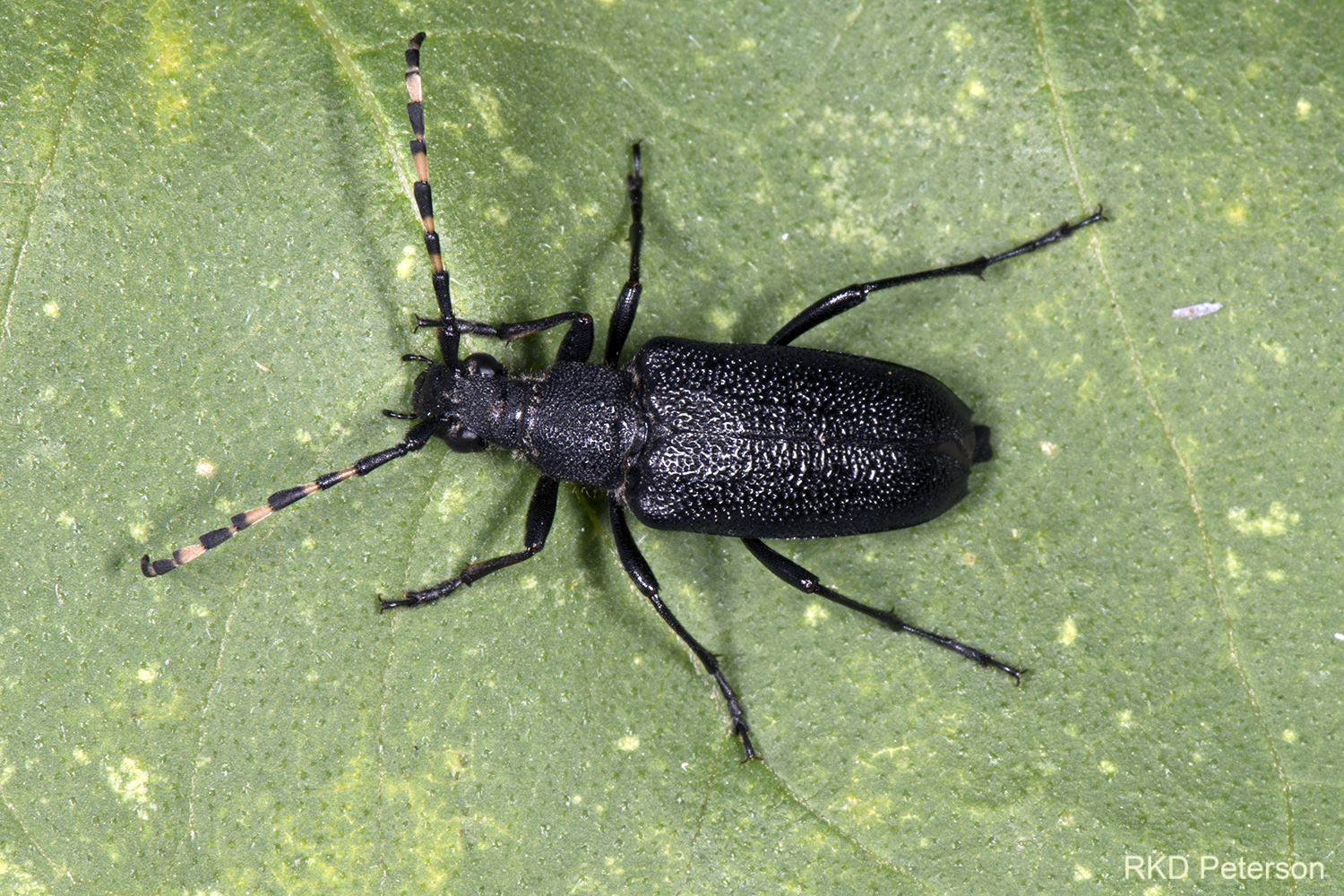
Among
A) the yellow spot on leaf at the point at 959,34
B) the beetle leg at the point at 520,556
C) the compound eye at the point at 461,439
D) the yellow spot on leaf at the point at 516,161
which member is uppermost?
the yellow spot on leaf at the point at 959,34

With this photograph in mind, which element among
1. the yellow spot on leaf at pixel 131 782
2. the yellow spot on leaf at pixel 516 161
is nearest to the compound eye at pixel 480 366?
the yellow spot on leaf at pixel 516 161

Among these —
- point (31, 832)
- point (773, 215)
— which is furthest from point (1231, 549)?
point (31, 832)

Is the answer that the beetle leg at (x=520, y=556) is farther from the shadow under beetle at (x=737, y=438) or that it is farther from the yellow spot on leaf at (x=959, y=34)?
the yellow spot on leaf at (x=959, y=34)

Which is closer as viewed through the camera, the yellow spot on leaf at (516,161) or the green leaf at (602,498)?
the green leaf at (602,498)

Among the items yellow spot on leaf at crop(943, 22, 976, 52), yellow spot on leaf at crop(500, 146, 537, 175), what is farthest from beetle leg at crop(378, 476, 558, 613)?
yellow spot on leaf at crop(943, 22, 976, 52)

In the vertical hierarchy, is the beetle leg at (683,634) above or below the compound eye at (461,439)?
below

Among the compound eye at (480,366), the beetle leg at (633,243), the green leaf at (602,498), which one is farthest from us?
the beetle leg at (633,243)

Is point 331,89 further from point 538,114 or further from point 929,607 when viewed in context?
point 929,607

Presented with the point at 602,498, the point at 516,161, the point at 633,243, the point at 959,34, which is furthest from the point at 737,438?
the point at 959,34

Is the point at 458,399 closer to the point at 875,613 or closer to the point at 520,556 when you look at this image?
the point at 520,556
